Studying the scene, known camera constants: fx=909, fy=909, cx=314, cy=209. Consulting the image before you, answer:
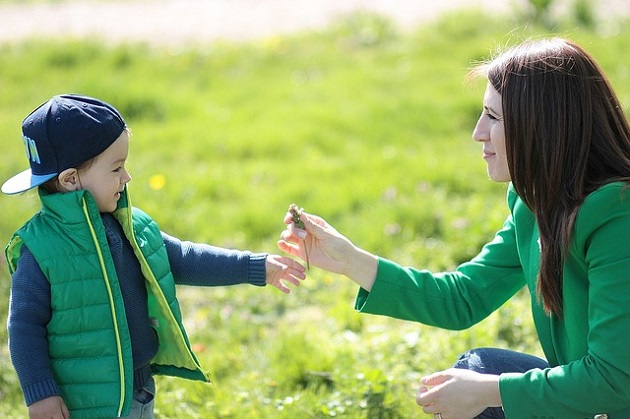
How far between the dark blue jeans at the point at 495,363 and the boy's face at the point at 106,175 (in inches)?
43.6

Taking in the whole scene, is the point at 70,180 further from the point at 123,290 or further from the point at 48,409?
the point at 48,409

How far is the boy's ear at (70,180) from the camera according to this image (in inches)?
93.7

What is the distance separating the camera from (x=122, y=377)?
2.39 meters

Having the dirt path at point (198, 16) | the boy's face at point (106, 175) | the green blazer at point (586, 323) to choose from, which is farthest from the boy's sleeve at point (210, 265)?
the dirt path at point (198, 16)

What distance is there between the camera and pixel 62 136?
2.34 metres

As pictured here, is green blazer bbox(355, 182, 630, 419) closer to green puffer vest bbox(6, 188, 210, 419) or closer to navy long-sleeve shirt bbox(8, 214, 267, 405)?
navy long-sleeve shirt bbox(8, 214, 267, 405)

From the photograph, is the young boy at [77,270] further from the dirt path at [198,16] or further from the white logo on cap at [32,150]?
the dirt path at [198,16]

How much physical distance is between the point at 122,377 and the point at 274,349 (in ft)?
4.25

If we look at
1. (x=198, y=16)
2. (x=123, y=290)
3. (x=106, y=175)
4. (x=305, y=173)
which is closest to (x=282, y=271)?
(x=123, y=290)

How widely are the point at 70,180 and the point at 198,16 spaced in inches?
303

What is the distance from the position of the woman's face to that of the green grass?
100 centimetres

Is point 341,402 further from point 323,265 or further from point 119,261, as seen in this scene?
point 119,261

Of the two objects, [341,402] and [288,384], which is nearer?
[341,402]

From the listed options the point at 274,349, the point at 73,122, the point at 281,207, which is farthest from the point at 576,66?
the point at 281,207
